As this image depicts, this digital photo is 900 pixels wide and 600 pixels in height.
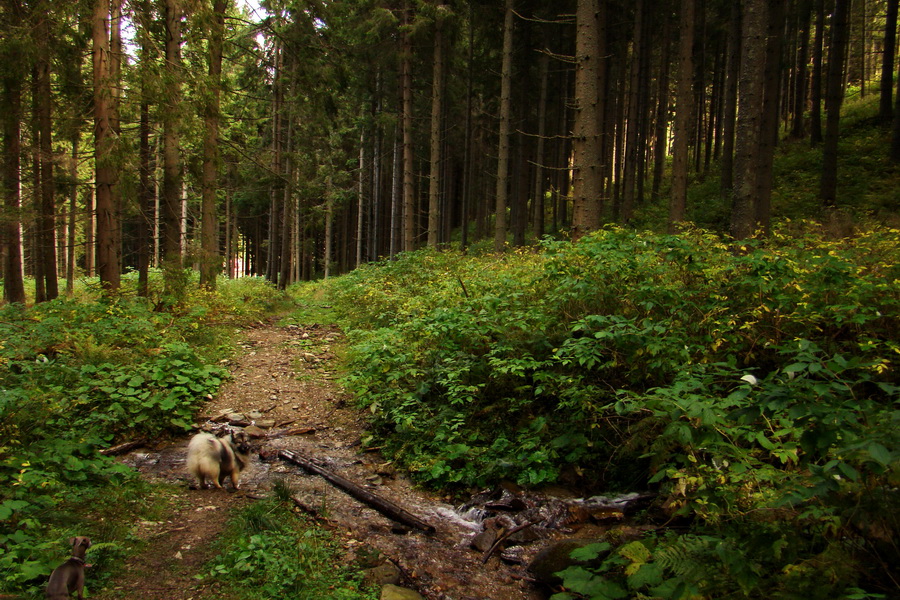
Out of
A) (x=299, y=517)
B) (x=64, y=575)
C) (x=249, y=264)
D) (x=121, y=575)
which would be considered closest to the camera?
(x=64, y=575)

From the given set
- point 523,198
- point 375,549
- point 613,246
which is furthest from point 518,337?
point 523,198

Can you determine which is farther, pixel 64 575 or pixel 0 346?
pixel 0 346

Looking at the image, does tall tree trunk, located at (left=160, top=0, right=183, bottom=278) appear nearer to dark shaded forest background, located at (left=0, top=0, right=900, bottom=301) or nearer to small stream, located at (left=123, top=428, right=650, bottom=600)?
dark shaded forest background, located at (left=0, top=0, right=900, bottom=301)

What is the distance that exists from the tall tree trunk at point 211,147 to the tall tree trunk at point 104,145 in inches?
71.8

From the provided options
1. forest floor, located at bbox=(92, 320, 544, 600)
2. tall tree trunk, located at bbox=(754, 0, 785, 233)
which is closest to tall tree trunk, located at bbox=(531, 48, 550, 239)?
tall tree trunk, located at bbox=(754, 0, 785, 233)

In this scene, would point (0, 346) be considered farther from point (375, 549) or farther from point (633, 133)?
point (633, 133)

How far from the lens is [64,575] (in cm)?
270

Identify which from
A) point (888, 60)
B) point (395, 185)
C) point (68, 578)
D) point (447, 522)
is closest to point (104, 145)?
point (68, 578)

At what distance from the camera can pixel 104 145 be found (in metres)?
9.05

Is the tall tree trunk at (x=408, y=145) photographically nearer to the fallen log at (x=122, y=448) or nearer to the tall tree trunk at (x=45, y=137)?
the tall tree trunk at (x=45, y=137)

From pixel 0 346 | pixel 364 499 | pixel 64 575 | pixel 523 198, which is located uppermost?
pixel 523 198

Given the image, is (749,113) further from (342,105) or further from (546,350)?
(342,105)

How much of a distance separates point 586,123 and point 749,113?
3.08 meters

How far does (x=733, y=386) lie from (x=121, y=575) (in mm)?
5214
